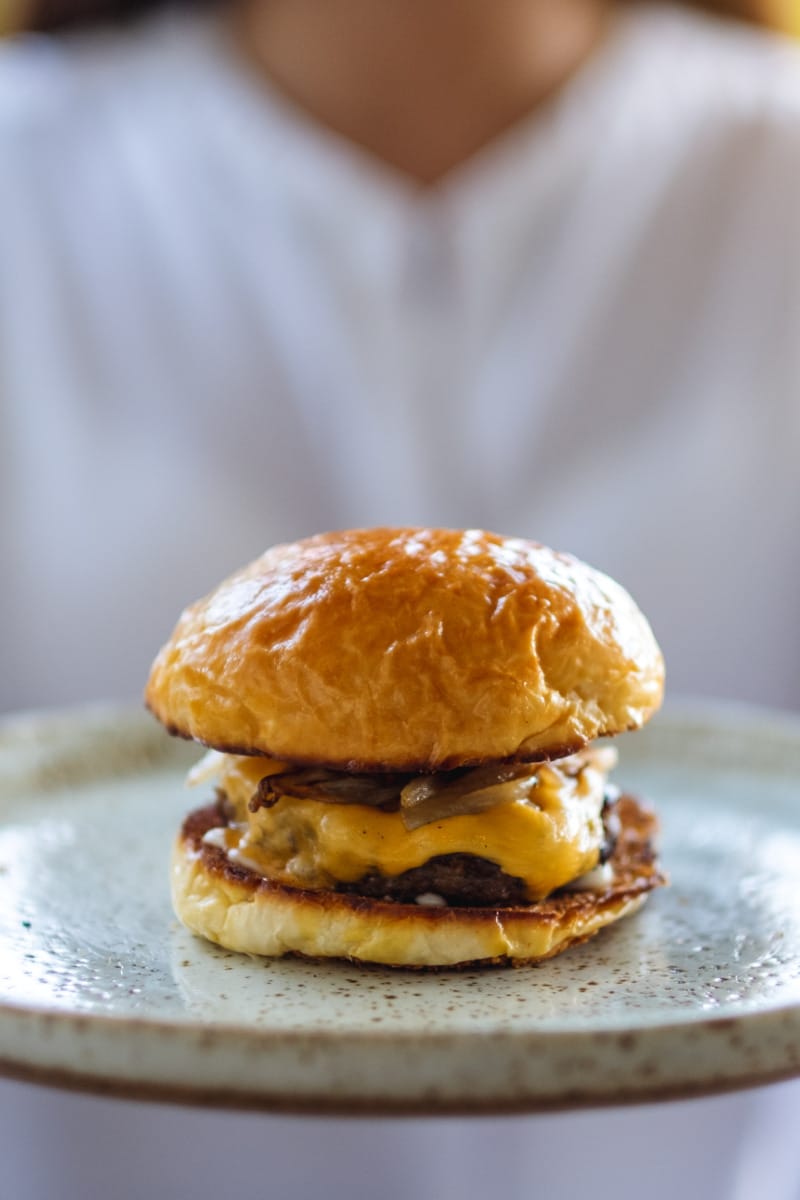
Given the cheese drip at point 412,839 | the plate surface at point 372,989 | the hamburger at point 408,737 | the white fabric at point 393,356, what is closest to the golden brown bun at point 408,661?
the hamburger at point 408,737

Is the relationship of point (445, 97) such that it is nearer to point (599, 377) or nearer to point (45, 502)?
point (599, 377)

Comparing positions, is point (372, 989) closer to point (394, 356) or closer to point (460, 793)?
point (460, 793)

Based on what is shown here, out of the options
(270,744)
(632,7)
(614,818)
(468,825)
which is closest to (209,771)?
(270,744)

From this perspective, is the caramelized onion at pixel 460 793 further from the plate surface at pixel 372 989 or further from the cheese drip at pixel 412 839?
the plate surface at pixel 372 989

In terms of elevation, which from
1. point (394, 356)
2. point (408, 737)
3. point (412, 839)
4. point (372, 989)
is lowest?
point (372, 989)

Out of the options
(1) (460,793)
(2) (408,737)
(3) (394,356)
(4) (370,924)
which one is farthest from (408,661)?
(3) (394,356)

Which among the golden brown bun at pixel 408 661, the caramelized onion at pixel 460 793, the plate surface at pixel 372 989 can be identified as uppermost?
the golden brown bun at pixel 408 661
